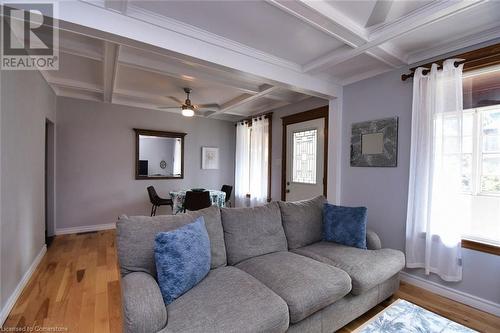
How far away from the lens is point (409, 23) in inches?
80.8

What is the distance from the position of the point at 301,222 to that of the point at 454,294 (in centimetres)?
166

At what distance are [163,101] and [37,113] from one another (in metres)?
2.07

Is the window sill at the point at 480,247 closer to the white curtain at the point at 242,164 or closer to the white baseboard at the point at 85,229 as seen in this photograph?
the white curtain at the point at 242,164

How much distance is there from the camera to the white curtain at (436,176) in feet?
7.52

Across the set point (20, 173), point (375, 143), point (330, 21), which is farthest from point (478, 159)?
point (20, 173)

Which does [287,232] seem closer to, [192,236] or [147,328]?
[192,236]

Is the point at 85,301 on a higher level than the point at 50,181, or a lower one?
lower

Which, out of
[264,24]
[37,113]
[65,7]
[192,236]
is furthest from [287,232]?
[37,113]

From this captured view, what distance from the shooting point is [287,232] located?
2.41m

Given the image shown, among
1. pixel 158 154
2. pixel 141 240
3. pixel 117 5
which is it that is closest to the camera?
pixel 141 240

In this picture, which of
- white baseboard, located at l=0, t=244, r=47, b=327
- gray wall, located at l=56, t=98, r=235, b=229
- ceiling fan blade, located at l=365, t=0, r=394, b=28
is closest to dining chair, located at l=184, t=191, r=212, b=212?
gray wall, located at l=56, t=98, r=235, b=229

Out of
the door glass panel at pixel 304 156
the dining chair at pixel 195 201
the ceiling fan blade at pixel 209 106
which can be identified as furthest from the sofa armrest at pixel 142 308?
the ceiling fan blade at pixel 209 106

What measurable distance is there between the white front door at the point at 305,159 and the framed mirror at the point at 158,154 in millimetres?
2462

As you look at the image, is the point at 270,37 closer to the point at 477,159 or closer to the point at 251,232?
the point at 251,232
